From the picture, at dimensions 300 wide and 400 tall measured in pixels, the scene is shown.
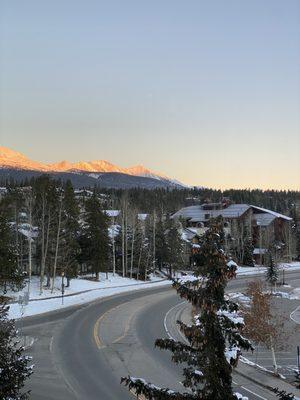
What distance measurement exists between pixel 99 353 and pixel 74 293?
27.7 metres

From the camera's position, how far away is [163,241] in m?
84.0

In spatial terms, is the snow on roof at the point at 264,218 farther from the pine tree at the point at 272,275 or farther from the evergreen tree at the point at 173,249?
the pine tree at the point at 272,275

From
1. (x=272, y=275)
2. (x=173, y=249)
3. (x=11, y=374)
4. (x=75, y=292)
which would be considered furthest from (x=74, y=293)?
(x=11, y=374)

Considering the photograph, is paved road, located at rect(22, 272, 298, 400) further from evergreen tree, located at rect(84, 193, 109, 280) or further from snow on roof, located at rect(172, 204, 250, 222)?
snow on roof, located at rect(172, 204, 250, 222)

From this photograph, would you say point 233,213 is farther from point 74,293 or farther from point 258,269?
point 74,293

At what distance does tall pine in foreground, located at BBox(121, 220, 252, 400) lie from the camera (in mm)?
9844

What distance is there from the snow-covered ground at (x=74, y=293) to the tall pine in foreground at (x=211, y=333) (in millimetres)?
32069

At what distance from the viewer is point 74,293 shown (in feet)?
186

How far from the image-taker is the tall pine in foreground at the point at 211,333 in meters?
9.84

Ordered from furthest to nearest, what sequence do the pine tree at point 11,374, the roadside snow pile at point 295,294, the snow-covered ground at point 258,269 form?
the snow-covered ground at point 258,269
the roadside snow pile at point 295,294
the pine tree at point 11,374

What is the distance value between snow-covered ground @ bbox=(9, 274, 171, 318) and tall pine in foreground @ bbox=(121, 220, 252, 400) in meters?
32.1

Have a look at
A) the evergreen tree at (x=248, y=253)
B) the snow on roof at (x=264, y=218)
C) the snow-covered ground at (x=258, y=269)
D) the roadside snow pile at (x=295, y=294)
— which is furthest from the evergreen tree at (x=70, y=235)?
the snow on roof at (x=264, y=218)

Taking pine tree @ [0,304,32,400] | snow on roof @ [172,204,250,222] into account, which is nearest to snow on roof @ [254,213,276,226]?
snow on roof @ [172,204,250,222]

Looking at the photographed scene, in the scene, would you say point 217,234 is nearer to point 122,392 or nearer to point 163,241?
point 122,392
